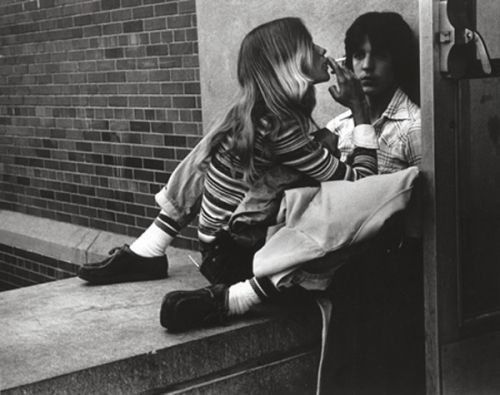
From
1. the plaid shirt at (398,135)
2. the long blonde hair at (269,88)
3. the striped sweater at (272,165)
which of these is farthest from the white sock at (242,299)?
the plaid shirt at (398,135)

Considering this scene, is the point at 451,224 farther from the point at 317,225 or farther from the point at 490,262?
the point at 317,225

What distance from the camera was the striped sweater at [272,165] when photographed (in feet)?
12.1

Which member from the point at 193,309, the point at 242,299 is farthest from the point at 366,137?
the point at 193,309

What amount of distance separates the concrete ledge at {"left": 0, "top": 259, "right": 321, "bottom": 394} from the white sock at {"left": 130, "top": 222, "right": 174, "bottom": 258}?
0.94ft

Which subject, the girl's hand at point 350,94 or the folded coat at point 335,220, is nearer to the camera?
the folded coat at point 335,220

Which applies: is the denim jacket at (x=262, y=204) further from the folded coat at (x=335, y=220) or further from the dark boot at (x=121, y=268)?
the dark boot at (x=121, y=268)

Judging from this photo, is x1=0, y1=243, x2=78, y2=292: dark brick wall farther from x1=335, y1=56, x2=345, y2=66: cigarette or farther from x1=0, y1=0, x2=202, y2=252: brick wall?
x1=335, y1=56, x2=345, y2=66: cigarette

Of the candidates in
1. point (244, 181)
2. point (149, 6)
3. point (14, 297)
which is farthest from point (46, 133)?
point (244, 181)

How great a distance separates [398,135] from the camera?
14.1 feet

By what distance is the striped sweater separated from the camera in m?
3.70

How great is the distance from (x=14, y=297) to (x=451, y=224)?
6.68ft

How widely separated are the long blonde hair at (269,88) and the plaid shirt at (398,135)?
1.83ft

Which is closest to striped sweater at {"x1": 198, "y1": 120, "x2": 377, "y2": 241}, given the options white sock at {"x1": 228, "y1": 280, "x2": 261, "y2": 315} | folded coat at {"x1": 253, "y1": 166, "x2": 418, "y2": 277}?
folded coat at {"x1": 253, "y1": 166, "x2": 418, "y2": 277}

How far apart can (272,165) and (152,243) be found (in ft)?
2.91
